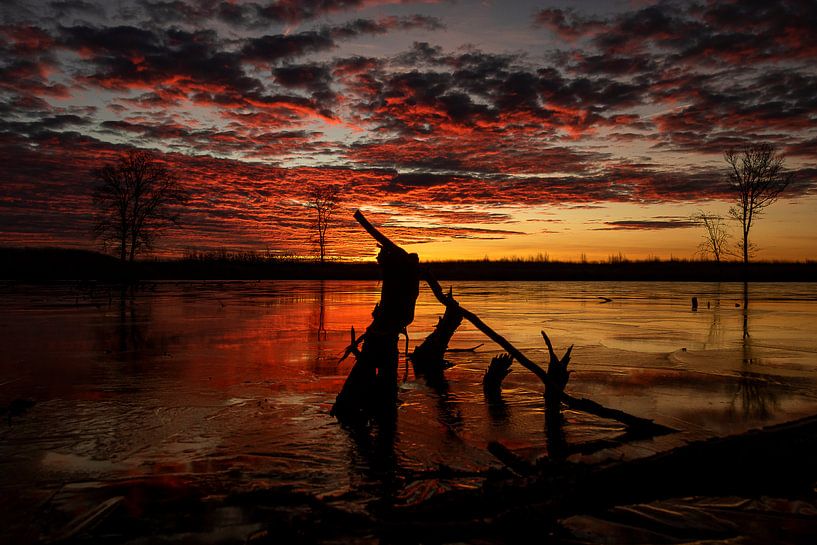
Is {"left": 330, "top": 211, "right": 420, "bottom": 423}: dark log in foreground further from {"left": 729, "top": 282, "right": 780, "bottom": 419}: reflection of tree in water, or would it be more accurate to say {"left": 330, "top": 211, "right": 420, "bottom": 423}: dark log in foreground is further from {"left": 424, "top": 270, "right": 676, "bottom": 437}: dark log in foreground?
{"left": 729, "top": 282, "right": 780, "bottom": 419}: reflection of tree in water

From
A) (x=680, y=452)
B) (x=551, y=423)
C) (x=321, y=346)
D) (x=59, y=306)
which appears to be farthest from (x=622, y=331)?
(x=59, y=306)

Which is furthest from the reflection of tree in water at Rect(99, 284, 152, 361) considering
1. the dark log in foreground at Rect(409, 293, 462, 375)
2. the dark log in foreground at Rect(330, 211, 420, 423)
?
the dark log in foreground at Rect(330, 211, 420, 423)

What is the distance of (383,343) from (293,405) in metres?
1.78

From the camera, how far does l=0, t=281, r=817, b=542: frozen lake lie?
15.9 feet

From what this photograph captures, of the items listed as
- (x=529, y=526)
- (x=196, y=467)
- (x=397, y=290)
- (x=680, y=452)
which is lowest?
(x=196, y=467)

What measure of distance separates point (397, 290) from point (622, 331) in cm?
1169

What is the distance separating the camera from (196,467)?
16.8ft

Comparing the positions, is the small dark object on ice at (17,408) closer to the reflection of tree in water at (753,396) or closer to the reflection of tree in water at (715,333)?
the reflection of tree in water at (753,396)

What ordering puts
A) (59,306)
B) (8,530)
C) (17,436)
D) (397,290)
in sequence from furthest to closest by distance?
1. (59,306)
2. (397,290)
3. (17,436)
4. (8,530)

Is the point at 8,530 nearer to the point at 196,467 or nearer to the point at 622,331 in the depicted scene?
the point at 196,467

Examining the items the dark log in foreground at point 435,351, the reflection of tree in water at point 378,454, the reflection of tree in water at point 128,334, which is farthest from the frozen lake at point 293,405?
the dark log in foreground at point 435,351

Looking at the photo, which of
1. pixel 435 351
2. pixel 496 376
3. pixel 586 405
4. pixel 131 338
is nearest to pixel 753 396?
pixel 496 376

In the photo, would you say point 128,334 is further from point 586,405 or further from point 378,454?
point 586,405

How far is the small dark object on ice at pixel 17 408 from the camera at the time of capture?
22.1ft
